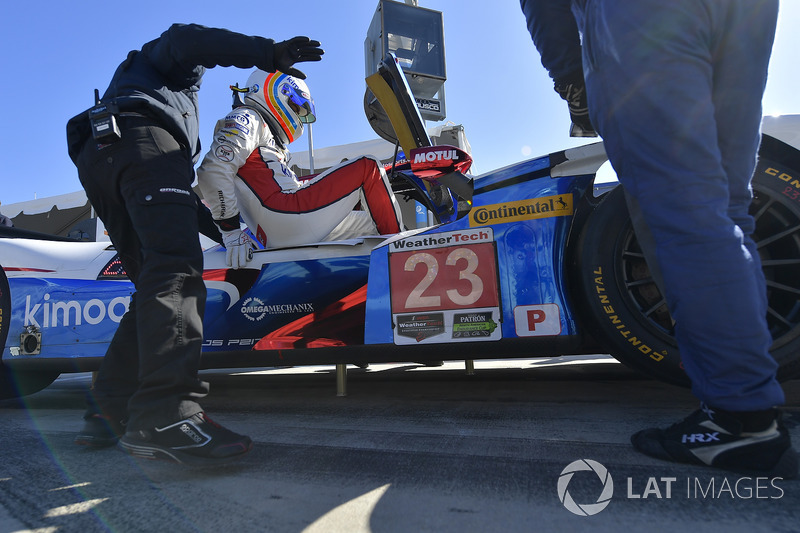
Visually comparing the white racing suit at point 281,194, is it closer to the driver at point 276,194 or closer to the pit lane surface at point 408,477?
the driver at point 276,194

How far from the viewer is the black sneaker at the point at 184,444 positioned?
1074mm

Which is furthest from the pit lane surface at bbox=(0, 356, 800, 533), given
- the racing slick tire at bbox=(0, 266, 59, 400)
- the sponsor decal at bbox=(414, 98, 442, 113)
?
the sponsor decal at bbox=(414, 98, 442, 113)

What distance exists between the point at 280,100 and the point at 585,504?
7.80 ft

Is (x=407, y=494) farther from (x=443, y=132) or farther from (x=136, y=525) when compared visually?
(x=443, y=132)

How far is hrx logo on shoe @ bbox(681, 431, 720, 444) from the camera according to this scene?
3.12 ft

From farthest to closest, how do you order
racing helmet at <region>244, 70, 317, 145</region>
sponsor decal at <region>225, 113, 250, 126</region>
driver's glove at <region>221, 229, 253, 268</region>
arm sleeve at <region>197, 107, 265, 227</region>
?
1. racing helmet at <region>244, 70, 317, 145</region>
2. sponsor decal at <region>225, 113, 250, 126</region>
3. arm sleeve at <region>197, 107, 265, 227</region>
4. driver's glove at <region>221, 229, 253, 268</region>

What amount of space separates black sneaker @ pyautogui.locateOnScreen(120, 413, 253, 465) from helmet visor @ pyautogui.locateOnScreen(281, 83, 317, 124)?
1.94 metres

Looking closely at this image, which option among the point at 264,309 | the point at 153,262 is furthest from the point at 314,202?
the point at 153,262

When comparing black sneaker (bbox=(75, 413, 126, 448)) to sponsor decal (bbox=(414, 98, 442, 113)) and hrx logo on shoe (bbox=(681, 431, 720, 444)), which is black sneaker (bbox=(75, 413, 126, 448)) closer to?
hrx logo on shoe (bbox=(681, 431, 720, 444))

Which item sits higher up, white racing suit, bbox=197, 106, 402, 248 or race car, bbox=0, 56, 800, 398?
white racing suit, bbox=197, 106, 402, 248

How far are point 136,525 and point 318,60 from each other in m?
1.35

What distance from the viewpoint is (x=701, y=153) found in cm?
97

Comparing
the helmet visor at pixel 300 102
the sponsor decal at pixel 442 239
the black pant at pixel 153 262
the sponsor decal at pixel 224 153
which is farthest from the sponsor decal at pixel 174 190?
the helmet visor at pixel 300 102

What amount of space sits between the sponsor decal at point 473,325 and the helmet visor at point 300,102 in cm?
167
